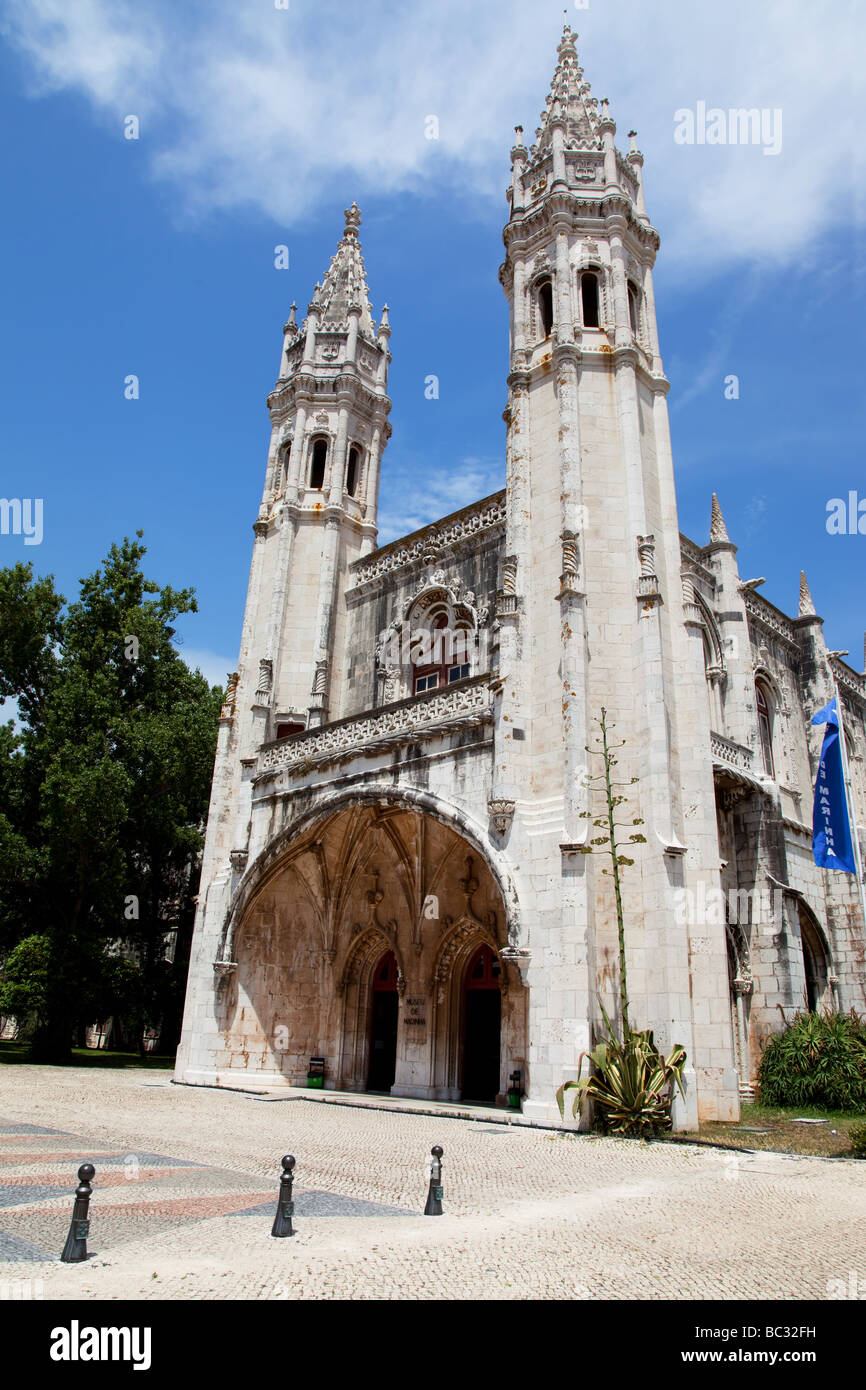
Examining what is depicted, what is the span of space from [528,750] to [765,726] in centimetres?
1074

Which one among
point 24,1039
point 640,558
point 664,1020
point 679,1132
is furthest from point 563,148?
point 24,1039

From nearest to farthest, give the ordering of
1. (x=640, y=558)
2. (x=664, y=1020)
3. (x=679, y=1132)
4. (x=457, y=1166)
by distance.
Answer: (x=457, y=1166), (x=679, y=1132), (x=664, y=1020), (x=640, y=558)

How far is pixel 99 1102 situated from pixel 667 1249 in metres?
12.2

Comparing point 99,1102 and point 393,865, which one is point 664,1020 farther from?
point 99,1102

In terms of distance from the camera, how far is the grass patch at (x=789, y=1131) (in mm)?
11227

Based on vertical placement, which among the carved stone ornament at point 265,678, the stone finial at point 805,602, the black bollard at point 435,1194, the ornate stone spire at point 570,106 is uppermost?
the ornate stone spire at point 570,106

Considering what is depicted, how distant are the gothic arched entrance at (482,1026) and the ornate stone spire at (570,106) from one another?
1954 cm

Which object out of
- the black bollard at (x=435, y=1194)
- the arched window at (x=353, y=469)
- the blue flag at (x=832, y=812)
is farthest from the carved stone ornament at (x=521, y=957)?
the arched window at (x=353, y=469)

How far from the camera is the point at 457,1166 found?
376 inches

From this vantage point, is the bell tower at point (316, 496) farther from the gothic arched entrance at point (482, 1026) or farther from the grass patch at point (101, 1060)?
the grass patch at point (101, 1060)

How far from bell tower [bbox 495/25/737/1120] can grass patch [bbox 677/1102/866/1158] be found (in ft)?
2.21

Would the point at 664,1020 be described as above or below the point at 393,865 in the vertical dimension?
below

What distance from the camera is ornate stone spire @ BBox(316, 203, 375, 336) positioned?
90.7ft

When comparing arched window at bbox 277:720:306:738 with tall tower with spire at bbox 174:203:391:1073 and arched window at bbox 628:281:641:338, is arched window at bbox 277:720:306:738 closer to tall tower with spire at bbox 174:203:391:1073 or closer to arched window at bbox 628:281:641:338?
tall tower with spire at bbox 174:203:391:1073
